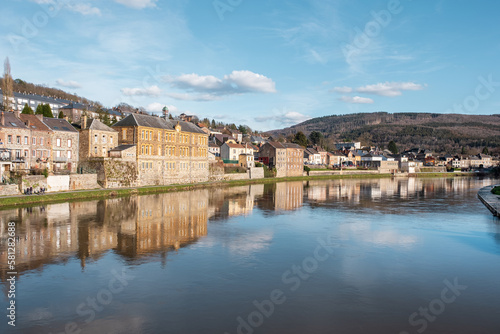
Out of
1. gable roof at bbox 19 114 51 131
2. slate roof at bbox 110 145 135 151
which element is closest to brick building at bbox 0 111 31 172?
gable roof at bbox 19 114 51 131

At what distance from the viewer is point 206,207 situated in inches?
1272

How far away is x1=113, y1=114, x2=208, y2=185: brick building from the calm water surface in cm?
1736

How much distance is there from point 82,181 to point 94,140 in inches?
268

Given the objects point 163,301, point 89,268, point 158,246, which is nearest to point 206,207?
point 158,246

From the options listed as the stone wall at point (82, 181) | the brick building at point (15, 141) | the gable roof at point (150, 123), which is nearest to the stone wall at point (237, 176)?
the gable roof at point (150, 123)

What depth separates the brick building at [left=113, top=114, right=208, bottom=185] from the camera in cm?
4412

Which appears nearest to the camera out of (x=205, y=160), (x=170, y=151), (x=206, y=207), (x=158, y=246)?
(x=158, y=246)

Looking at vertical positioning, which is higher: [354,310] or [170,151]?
[170,151]

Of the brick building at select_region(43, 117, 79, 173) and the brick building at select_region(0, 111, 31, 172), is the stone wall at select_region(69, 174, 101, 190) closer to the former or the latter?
the brick building at select_region(43, 117, 79, 173)

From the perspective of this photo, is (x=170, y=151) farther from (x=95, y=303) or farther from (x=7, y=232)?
(x=95, y=303)

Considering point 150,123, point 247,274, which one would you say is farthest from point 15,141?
point 247,274

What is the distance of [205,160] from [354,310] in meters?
44.9

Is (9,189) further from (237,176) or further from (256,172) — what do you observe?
(256,172)

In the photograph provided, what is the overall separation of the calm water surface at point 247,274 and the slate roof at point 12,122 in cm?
1308
